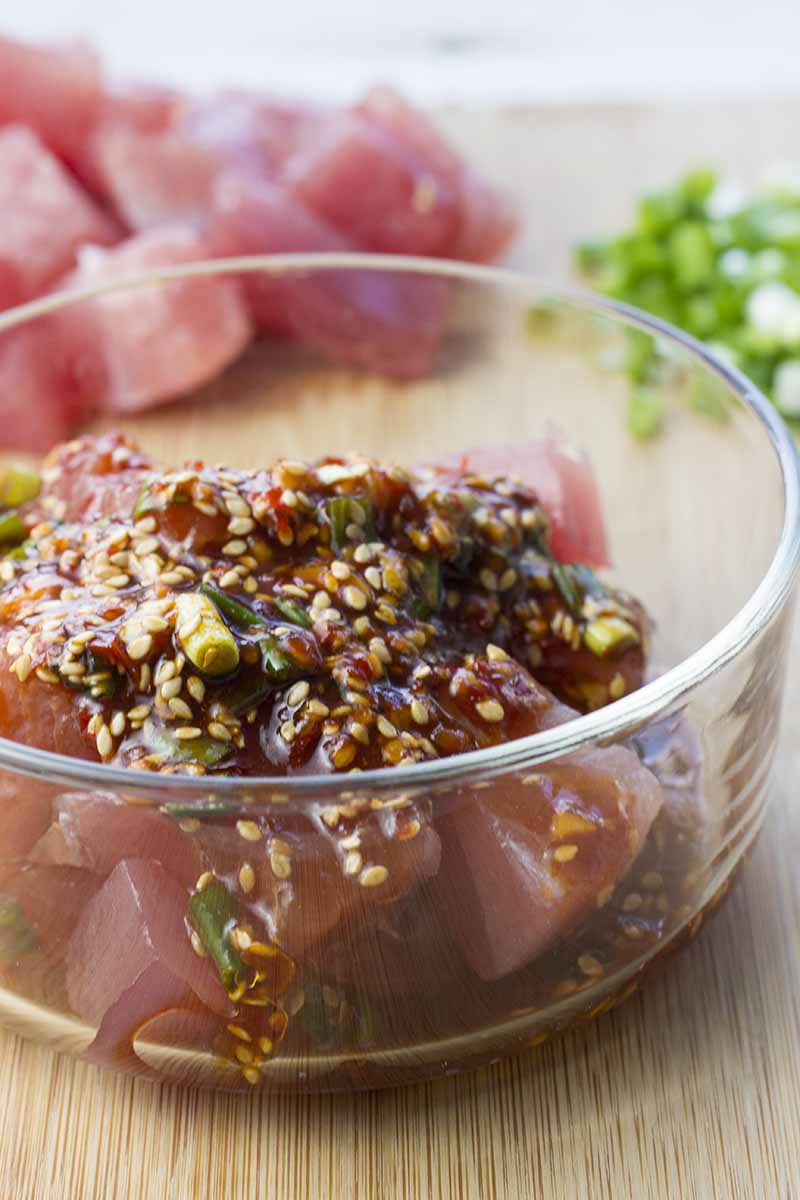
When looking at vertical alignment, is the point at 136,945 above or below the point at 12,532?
below

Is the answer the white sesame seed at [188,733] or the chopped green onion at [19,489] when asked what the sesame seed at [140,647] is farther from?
the chopped green onion at [19,489]

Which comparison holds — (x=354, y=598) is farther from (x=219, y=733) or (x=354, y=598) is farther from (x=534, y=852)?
(x=534, y=852)

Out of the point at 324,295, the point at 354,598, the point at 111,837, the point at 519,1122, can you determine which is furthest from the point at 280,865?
the point at 324,295

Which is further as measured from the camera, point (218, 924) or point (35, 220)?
point (35, 220)

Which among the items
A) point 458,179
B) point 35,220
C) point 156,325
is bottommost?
point 156,325

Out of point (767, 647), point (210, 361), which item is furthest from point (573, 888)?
point (210, 361)

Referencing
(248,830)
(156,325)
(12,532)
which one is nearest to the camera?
(248,830)

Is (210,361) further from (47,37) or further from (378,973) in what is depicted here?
(378,973)
